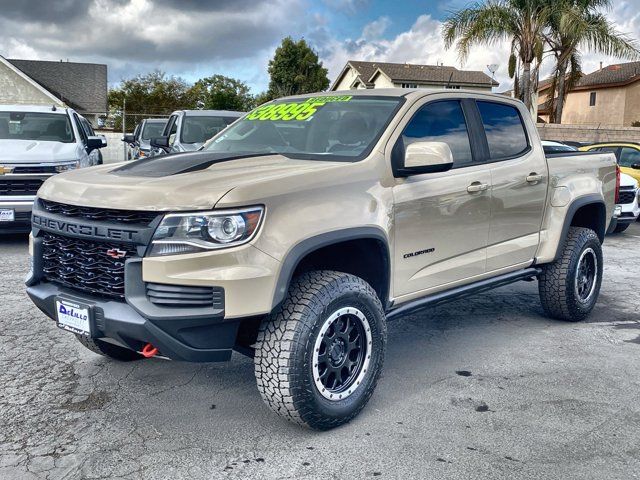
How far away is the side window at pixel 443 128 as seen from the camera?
4.36m

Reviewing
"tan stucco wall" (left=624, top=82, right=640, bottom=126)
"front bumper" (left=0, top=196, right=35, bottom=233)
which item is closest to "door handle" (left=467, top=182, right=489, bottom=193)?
"front bumper" (left=0, top=196, right=35, bottom=233)

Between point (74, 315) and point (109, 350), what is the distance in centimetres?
113

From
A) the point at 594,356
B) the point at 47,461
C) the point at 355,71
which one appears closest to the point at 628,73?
the point at 355,71

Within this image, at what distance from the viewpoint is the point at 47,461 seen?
3.31 metres

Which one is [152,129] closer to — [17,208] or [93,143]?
[93,143]

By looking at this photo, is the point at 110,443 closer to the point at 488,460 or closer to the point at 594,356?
the point at 488,460

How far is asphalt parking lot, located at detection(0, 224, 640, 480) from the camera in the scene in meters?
3.29

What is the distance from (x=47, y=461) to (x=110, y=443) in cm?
31

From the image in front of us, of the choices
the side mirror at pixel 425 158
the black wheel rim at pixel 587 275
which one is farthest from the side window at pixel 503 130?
the black wheel rim at pixel 587 275

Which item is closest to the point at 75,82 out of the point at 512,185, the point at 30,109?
the point at 30,109

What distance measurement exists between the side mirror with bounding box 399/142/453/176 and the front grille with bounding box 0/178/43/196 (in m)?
6.31

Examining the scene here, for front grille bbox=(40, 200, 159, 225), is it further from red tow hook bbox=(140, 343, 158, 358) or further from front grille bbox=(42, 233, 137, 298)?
red tow hook bbox=(140, 343, 158, 358)

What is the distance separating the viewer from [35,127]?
1040cm

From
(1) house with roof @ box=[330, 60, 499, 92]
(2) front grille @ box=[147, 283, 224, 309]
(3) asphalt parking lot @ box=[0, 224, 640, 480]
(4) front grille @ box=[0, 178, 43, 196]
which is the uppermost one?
(1) house with roof @ box=[330, 60, 499, 92]
